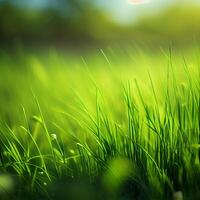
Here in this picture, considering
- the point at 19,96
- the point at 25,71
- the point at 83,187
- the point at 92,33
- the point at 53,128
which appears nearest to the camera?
the point at 83,187

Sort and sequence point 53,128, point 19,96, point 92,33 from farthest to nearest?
1. point 92,33
2. point 19,96
3. point 53,128

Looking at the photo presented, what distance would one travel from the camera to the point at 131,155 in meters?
1.33

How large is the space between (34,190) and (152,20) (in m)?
10.2

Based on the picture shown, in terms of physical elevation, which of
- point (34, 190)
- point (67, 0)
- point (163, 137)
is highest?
point (67, 0)

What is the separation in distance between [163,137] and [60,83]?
3.89 feet

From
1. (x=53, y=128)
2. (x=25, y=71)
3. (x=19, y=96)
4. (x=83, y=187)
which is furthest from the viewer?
(x=25, y=71)

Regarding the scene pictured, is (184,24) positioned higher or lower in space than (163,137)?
higher

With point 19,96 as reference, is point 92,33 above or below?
above

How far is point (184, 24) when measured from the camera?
36.6 feet

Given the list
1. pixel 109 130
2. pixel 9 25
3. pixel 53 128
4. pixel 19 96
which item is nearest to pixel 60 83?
pixel 19 96

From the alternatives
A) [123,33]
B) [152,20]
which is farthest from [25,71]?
[152,20]

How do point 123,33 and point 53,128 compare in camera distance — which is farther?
point 123,33

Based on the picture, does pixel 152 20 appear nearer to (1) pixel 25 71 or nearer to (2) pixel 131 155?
(1) pixel 25 71

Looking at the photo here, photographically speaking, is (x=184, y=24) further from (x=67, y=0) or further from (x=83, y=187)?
(x=83, y=187)
